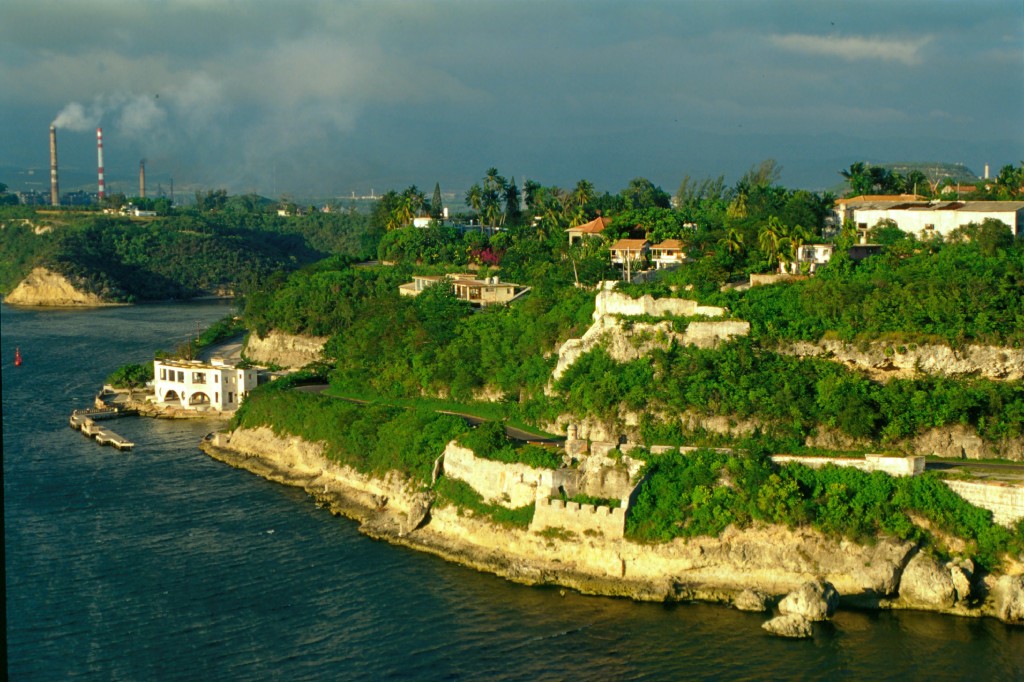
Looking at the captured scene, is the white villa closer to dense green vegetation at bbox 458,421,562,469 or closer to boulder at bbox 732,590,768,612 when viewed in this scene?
dense green vegetation at bbox 458,421,562,469

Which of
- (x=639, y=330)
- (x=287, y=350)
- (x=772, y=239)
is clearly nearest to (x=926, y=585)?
(x=639, y=330)

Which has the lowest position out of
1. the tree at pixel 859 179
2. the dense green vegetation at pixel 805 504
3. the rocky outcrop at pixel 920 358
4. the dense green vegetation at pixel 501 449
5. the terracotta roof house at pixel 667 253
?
the dense green vegetation at pixel 805 504

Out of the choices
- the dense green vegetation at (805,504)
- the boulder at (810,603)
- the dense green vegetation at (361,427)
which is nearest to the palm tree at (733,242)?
the dense green vegetation at (361,427)

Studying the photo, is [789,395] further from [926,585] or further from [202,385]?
[202,385]

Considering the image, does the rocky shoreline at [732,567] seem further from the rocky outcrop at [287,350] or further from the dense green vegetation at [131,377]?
the dense green vegetation at [131,377]

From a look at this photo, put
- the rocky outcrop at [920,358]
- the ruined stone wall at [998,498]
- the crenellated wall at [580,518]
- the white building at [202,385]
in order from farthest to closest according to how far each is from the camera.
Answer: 1. the white building at [202,385]
2. the rocky outcrop at [920,358]
3. the crenellated wall at [580,518]
4. the ruined stone wall at [998,498]

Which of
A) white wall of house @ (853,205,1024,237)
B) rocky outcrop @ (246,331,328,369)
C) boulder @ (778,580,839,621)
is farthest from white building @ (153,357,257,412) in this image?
boulder @ (778,580,839,621)
